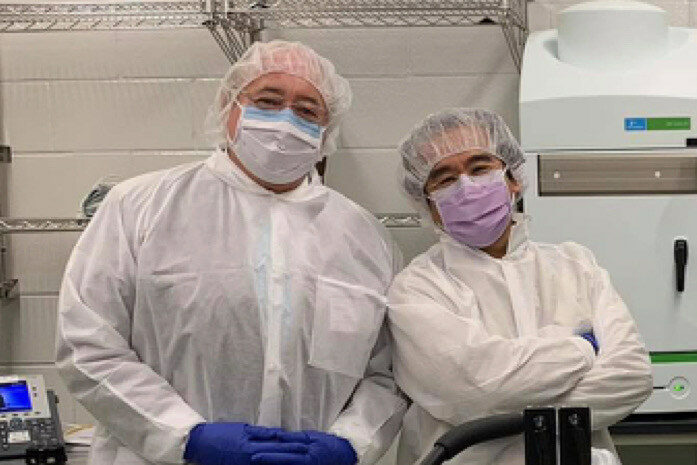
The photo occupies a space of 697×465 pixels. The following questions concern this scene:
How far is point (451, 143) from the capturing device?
2250 mm

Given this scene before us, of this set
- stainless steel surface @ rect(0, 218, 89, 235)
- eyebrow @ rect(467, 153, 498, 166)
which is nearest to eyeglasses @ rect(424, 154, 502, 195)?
eyebrow @ rect(467, 153, 498, 166)

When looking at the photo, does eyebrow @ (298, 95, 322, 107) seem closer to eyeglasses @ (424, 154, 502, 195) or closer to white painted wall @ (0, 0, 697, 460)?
eyeglasses @ (424, 154, 502, 195)

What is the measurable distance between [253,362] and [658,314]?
3.77 feet

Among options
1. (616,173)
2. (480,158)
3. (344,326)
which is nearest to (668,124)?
(616,173)

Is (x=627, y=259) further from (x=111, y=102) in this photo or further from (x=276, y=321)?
(x=111, y=102)

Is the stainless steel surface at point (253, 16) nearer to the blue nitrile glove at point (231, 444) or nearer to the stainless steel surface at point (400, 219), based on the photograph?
the stainless steel surface at point (400, 219)

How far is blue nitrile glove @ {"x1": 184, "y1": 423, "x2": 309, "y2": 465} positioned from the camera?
77.2 inches

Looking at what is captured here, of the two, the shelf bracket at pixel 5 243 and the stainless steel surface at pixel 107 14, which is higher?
the stainless steel surface at pixel 107 14

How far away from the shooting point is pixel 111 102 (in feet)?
10.9

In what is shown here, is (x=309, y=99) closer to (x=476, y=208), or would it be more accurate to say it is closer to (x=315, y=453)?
(x=476, y=208)

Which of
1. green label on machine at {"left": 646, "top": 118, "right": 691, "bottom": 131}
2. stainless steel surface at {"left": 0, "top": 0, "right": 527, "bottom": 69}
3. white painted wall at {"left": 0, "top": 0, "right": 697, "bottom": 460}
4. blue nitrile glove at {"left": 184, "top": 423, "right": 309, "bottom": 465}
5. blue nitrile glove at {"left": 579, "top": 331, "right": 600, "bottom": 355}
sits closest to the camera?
blue nitrile glove at {"left": 184, "top": 423, "right": 309, "bottom": 465}

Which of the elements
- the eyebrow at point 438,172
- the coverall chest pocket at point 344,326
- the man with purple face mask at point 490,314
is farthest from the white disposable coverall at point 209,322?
the eyebrow at point 438,172

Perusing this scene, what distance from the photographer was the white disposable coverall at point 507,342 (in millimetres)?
2021

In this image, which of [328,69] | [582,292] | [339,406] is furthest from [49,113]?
[582,292]
